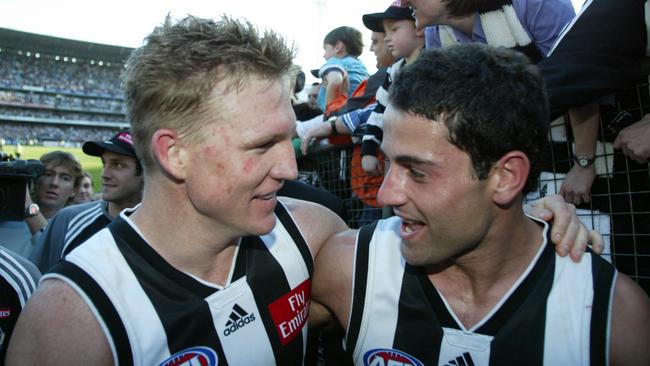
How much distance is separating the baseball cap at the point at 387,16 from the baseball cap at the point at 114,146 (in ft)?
7.85

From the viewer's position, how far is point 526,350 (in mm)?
1733

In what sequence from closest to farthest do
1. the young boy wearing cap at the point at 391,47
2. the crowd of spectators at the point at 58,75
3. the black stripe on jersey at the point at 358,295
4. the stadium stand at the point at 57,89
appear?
1. the black stripe on jersey at the point at 358,295
2. the young boy wearing cap at the point at 391,47
3. the stadium stand at the point at 57,89
4. the crowd of spectators at the point at 58,75

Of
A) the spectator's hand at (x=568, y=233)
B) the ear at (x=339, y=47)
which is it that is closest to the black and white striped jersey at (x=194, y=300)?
the spectator's hand at (x=568, y=233)

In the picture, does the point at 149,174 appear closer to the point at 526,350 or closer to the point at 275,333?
the point at 275,333

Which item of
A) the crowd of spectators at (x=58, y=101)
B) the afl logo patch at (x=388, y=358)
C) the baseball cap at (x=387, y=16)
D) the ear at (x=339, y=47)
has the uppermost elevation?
the crowd of spectators at (x=58, y=101)

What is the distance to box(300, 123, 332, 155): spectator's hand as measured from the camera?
3.98 meters

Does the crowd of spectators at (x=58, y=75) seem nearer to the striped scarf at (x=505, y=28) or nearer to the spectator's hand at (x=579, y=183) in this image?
the striped scarf at (x=505, y=28)

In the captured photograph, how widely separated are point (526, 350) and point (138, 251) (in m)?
1.47

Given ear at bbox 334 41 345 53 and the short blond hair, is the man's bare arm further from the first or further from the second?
ear at bbox 334 41 345 53

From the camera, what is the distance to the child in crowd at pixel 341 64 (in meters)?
4.81

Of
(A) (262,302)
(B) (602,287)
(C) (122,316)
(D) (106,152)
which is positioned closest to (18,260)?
(C) (122,316)

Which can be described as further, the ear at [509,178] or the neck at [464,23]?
the neck at [464,23]

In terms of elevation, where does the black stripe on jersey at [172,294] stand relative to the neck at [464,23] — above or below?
below

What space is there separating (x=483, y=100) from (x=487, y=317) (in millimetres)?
821
